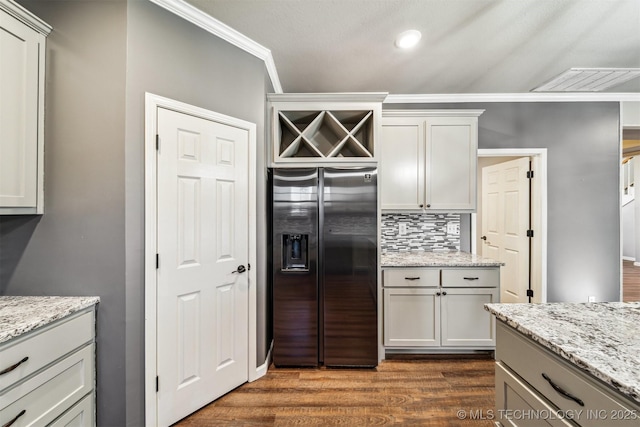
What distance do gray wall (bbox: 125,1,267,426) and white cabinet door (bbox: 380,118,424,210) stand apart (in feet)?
4.94

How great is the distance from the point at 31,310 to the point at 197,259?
2.59ft

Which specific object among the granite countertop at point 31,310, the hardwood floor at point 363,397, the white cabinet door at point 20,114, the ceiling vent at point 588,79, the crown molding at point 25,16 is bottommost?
the hardwood floor at point 363,397

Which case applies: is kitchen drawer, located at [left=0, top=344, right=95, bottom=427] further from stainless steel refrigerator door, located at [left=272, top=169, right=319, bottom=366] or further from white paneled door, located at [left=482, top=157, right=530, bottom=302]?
white paneled door, located at [left=482, top=157, right=530, bottom=302]

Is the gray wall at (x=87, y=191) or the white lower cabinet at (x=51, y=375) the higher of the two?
the gray wall at (x=87, y=191)

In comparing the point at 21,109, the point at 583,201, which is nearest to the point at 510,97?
the point at 583,201

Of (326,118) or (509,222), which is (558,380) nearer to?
(326,118)

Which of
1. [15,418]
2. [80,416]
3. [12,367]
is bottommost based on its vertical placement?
[80,416]

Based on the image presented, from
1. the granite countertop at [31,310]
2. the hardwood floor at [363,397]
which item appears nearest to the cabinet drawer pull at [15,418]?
the granite countertop at [31,310]

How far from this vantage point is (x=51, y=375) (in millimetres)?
1276

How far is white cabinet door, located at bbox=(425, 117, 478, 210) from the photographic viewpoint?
2.79 m

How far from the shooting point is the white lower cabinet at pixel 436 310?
99.2 inches

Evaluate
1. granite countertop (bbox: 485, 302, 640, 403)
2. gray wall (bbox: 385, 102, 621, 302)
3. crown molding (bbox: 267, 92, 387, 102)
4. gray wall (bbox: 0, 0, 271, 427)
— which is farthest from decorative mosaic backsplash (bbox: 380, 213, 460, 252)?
gray wall (bbox: 0, 0, 271, 427)

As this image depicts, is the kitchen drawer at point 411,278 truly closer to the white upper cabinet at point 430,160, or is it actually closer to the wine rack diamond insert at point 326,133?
the white upper cabinet at point 430,160

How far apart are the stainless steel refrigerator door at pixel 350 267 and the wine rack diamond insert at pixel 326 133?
0.31 metres
